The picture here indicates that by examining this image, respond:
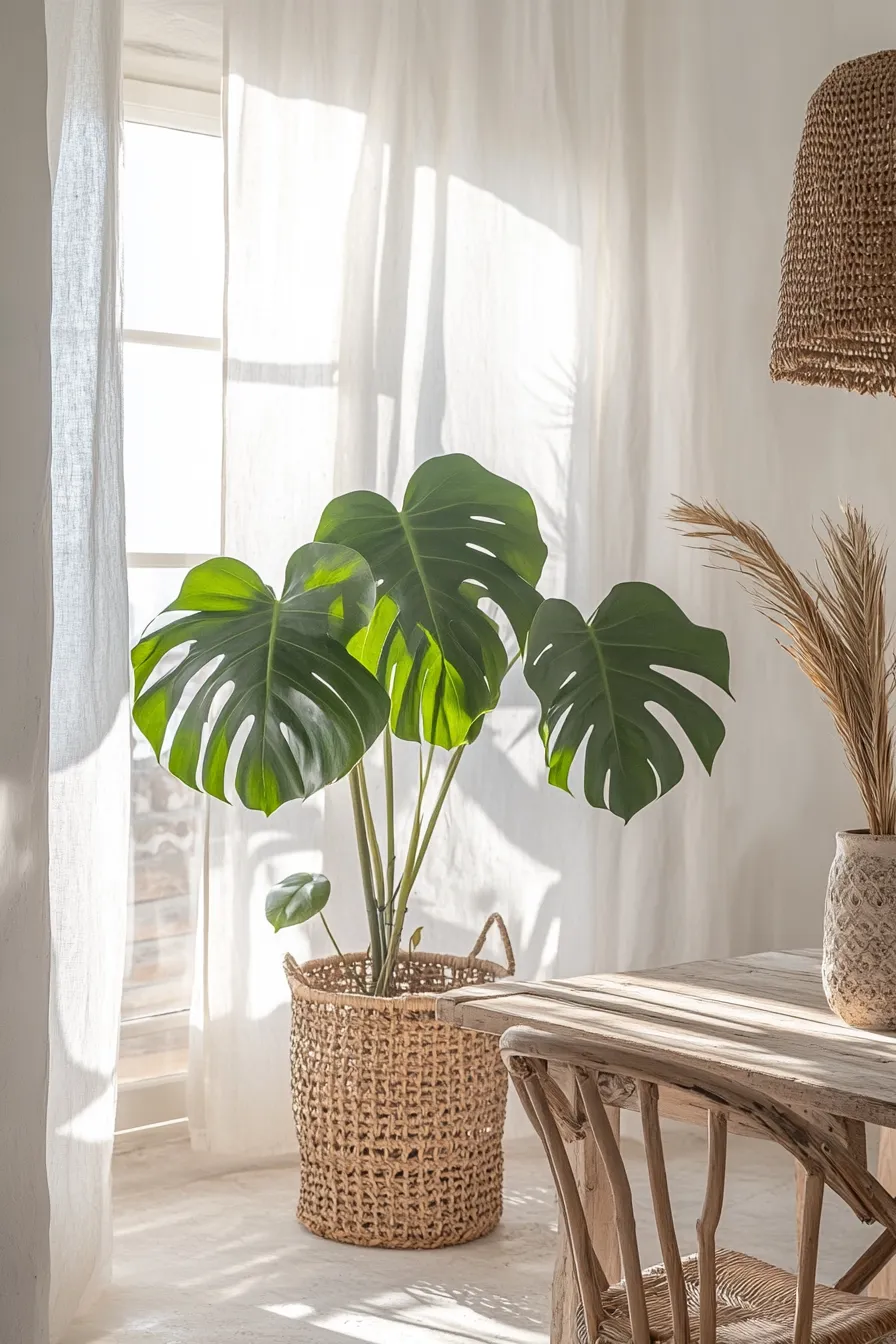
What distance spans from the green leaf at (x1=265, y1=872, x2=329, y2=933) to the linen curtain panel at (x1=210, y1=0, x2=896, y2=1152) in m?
0.35

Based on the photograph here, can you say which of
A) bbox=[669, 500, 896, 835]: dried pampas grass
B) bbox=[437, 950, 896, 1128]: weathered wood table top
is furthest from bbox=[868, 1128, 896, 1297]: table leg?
bbox=[669, 500, 896, 835]: dried pampas grass

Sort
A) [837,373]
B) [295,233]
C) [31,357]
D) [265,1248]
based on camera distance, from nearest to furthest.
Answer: [31,357]
[837,373]
[265,1248]
[295,233]

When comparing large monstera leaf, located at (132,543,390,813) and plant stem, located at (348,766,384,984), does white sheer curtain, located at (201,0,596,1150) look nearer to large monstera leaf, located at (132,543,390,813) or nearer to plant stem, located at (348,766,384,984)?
plant stem, located at (348,766,384,984)

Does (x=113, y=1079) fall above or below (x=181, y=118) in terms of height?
below

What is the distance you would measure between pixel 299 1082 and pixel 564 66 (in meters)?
2.18

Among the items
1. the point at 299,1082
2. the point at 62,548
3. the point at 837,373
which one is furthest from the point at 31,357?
the point at 299,1082

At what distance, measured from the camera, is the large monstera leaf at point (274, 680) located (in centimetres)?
223

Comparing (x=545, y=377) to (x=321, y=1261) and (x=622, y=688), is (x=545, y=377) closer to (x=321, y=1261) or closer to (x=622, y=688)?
(x=622, y=688)

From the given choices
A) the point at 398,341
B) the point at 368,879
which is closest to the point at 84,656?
the point at 368,879

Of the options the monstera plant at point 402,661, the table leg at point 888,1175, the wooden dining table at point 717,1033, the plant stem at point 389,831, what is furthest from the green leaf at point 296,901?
the table leg at point 888,1175

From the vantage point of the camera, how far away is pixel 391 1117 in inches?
106

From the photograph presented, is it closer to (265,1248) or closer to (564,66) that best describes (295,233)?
(564,66)

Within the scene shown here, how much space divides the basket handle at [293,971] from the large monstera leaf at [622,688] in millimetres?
641

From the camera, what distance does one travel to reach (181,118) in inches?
129
